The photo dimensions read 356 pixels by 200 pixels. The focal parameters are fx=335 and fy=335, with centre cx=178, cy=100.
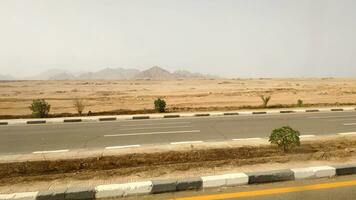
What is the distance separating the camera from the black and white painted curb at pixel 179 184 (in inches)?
197

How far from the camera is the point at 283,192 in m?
5.17

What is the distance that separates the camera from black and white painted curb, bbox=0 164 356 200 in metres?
5.01

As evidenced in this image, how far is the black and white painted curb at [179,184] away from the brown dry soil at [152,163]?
2.45ft

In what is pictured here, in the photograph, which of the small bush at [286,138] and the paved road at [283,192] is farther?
the small bush at [286,138]

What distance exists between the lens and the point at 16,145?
11.1 metres

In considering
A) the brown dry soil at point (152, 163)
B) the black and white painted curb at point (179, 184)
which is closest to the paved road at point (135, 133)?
the brown dry soil at point (152, 163)

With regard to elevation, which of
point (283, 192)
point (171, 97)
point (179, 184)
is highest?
point (171, 97)

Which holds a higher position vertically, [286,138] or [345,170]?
[286,138]

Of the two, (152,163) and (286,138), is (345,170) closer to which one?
(286,138)

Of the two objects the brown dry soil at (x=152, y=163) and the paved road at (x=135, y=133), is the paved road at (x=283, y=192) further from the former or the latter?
the paved road at (x=135, y=133)

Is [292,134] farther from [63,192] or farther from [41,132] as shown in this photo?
[41,132]

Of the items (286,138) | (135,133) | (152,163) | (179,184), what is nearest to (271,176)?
(179,184)

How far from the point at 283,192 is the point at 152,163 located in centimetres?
310

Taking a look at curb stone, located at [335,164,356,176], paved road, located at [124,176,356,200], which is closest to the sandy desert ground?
curb stone, located at [335,164,356,176]
